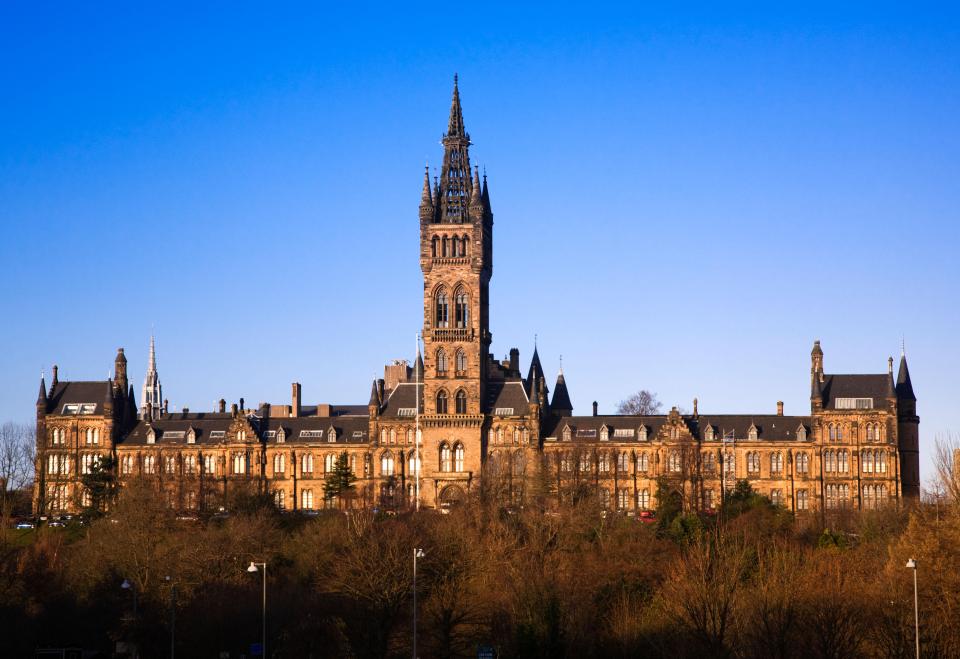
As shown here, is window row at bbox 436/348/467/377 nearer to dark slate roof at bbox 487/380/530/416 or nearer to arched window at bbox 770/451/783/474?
dark slate roof at bbox 487/380/530/416

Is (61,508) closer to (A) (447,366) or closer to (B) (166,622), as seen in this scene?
(A) (447,366)

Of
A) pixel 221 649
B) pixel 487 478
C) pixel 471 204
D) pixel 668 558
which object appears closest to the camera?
pixel 221 649

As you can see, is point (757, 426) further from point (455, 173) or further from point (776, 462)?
point (455, 173)

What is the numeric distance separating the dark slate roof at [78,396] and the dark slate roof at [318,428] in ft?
56.9

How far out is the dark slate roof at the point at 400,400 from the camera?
596 ft

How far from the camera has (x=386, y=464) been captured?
595 feet

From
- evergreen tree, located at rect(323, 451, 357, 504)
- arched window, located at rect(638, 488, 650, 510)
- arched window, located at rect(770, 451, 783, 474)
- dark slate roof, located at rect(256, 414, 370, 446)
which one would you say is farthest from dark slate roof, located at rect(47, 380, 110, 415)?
arched window, located at rect(770, 451, 783, 474)

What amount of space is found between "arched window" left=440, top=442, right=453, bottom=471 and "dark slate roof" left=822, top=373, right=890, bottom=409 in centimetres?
3686

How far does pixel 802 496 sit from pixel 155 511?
213 ft

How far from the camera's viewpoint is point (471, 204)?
181 metres

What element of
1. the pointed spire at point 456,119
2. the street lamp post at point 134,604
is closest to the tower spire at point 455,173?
the pointed spire at point 456,119

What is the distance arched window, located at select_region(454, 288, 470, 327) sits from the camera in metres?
179

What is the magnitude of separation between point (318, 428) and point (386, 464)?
36.1ft

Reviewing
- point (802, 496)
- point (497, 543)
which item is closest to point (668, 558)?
point (497, 543)
